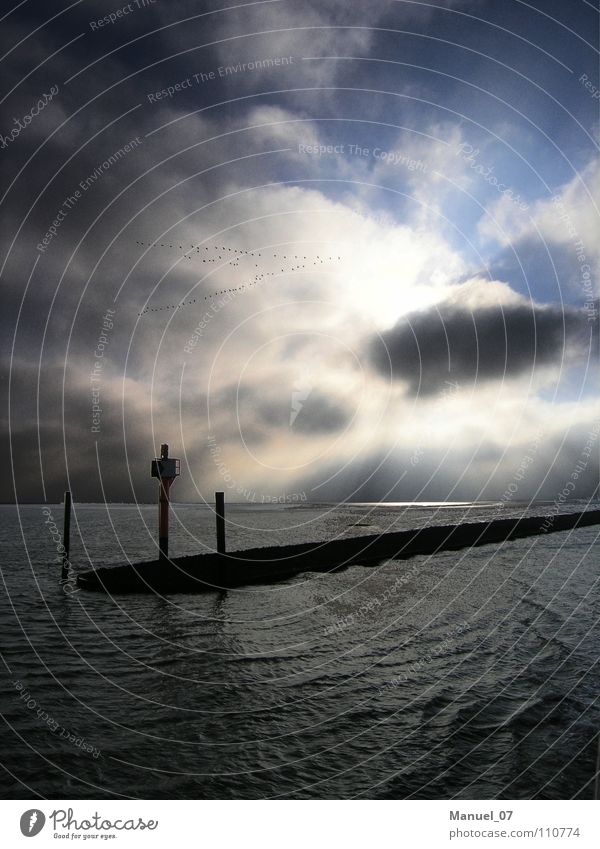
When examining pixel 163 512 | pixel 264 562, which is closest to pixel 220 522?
pixel 264 562

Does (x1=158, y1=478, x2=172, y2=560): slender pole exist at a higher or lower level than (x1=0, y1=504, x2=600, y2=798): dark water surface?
higher

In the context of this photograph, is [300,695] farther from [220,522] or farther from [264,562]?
[264,562]

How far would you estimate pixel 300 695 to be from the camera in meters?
9.01

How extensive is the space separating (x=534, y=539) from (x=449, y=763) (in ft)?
128

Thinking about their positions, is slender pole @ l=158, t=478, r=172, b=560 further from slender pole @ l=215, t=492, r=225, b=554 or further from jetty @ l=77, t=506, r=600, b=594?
slender pole @ l=215, t=492, r=225, b=554

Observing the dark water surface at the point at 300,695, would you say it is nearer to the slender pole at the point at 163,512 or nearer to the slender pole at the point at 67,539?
the slender pole at the point at 163,512

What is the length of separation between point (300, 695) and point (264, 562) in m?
14.7

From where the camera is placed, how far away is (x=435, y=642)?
491 inches

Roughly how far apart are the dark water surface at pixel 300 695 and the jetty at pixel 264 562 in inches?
51.3

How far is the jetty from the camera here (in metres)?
19.8

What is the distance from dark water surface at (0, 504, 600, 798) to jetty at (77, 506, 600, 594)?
1.30 meters

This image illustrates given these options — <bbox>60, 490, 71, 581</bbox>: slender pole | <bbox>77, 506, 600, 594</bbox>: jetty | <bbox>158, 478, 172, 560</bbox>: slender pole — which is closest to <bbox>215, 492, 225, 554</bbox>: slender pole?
<bbox>77, 506, 600, 594</bbox>: jetty
